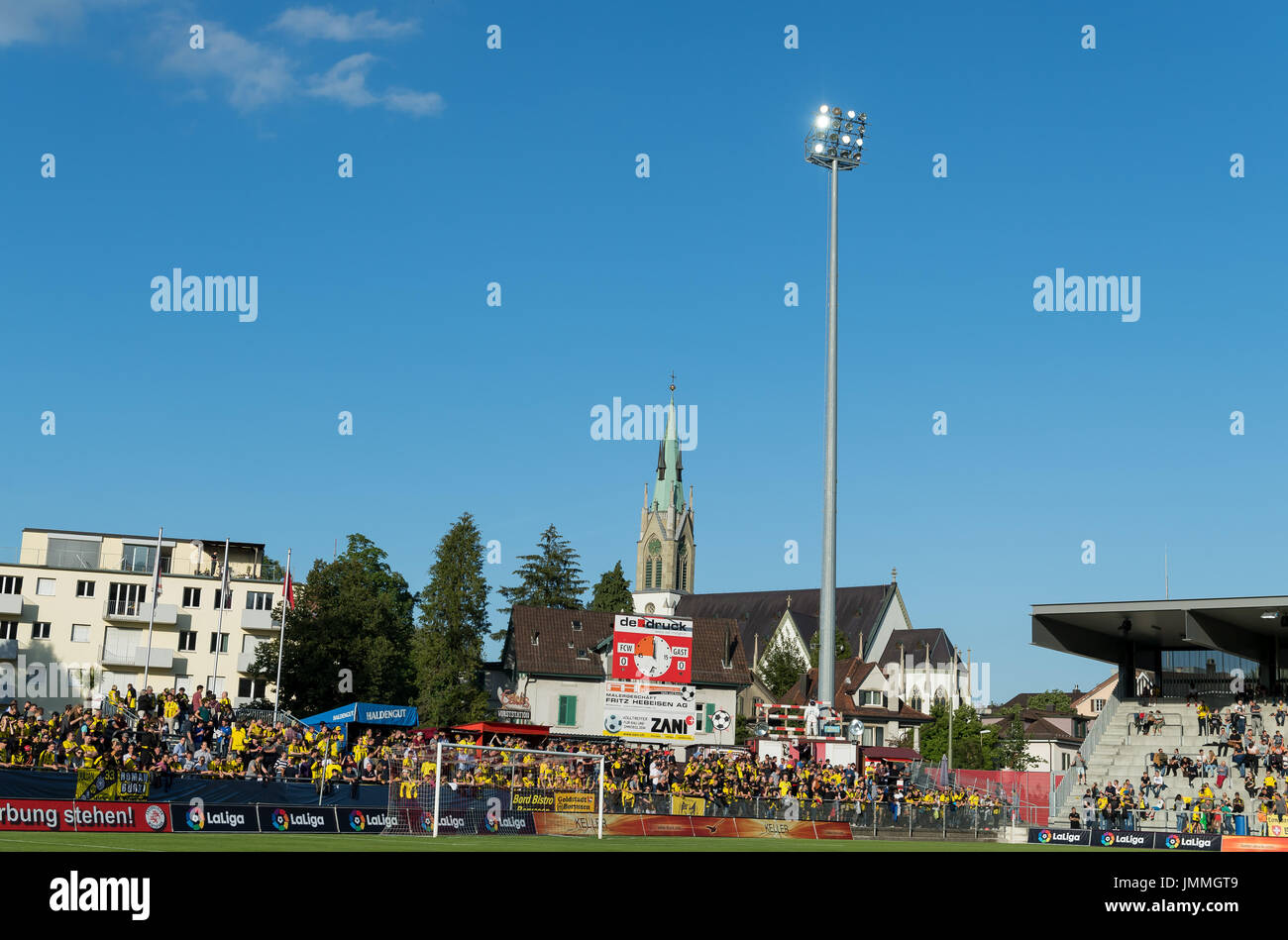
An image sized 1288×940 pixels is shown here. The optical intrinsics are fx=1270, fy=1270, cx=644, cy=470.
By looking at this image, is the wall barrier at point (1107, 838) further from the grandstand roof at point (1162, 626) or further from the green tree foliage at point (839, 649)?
the green tree foliage at point (839, 649)

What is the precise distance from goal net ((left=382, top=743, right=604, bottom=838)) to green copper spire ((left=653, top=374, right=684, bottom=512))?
137m

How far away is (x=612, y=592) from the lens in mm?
127062

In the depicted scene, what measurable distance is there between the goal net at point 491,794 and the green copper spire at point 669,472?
137481 mm

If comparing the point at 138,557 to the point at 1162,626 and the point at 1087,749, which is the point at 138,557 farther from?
the point at 1162,626

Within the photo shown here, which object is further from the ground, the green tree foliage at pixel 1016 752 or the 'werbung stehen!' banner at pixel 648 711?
the 'werbung stehen!' banner at pixel 648 711

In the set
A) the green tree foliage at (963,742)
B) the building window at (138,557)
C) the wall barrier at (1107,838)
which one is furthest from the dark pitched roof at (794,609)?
the wall barrier at (1107,838)

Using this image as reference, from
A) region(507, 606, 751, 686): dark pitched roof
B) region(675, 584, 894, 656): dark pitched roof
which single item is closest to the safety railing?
region(507, 606, 751, 686): dark pitched roof

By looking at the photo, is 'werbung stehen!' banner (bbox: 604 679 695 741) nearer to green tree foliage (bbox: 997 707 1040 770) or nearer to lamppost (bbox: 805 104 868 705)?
lamppost (bbox: 805 104 868 705)

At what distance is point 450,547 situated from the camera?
102 metres

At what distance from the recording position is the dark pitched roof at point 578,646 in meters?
90.3

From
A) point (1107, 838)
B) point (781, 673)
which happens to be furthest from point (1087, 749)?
point (781, 673)

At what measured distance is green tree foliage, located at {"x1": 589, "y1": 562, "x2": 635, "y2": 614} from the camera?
414ft

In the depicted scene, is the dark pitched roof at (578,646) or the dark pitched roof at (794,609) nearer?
the dark pitched roof at (578,646)

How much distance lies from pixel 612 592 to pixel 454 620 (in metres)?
29.6
